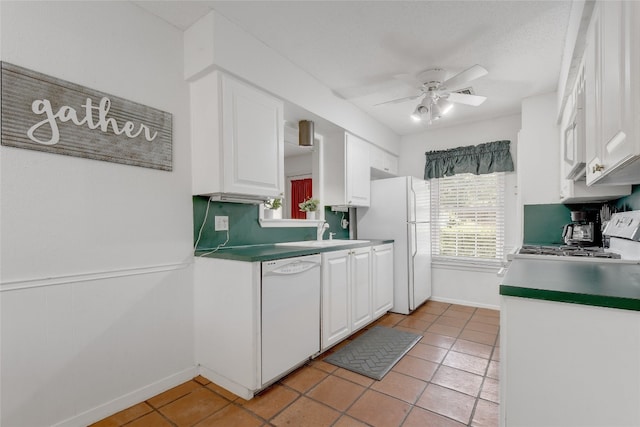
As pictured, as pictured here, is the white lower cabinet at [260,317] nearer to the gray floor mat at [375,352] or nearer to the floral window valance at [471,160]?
the gray floor mat at [375,352]

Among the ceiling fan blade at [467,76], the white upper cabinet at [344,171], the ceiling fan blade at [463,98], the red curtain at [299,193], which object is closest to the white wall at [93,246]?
the red curtain at [299,193]

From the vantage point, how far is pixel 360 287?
293 cm

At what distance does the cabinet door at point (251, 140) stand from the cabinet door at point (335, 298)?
2.46ft

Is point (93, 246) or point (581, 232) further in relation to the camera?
point (581, 232)

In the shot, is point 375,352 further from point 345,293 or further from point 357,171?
point 357,171

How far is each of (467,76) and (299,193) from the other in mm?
1894

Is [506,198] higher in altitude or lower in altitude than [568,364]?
higher

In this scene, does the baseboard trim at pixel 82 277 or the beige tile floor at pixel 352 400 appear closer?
the baseboard trim at pixel 82 277

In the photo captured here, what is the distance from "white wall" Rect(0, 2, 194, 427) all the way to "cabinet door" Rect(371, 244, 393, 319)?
6.03 ft

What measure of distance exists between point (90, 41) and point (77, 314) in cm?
155

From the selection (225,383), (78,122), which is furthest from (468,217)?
(78,122)

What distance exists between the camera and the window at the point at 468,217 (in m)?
3.81

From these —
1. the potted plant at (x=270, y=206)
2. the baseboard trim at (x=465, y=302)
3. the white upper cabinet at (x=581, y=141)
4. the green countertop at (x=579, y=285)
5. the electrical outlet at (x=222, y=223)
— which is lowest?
the baseboard trim at (x=465, y=302)

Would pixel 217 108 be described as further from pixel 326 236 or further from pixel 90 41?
pixel 326 236
